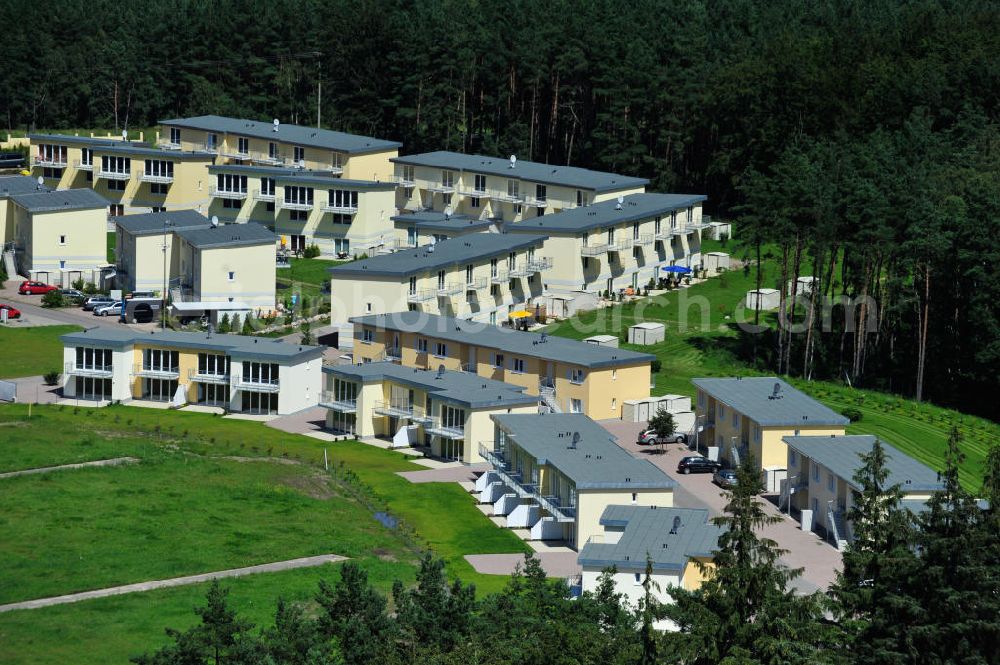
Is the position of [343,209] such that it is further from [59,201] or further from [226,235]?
[59,201]

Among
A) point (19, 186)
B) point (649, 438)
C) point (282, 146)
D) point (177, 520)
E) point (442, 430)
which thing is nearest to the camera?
point (177, 520)

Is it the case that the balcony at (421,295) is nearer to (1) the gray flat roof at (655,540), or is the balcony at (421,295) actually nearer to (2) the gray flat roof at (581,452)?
(2) the gray flat roof at (581,452)

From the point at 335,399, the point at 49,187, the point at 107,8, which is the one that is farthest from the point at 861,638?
the point at 107,8

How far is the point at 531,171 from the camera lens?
10525 centimetres

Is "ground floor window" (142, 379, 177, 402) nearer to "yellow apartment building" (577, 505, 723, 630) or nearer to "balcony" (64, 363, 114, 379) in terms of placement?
"balcony" (64, 363, 114, 379)

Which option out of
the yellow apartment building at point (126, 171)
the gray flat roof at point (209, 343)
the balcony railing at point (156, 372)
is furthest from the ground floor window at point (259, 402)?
the yellow apartment building at point (126, 171)

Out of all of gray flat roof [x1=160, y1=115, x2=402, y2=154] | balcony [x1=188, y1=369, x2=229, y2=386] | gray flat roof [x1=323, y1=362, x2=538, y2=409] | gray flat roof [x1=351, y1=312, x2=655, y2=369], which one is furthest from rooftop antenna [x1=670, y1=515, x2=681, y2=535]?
gray flat roof [x1=160, y1=115, x2=402, y2=154]

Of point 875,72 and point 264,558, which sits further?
point 875,72

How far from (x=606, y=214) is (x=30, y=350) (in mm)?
32865

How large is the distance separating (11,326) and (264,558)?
36569 millimetres

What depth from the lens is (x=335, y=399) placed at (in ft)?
248

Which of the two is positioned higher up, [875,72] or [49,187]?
[875,72]

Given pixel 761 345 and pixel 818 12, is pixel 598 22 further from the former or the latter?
pixel 761 345

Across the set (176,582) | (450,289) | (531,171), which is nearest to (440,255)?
(450,289)
